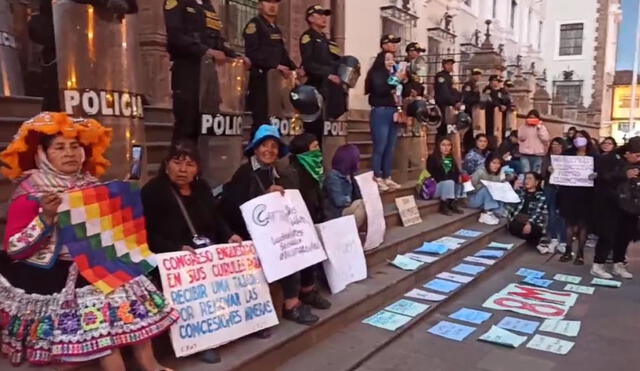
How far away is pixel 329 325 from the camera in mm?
4332

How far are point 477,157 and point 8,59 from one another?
6554 millimetres

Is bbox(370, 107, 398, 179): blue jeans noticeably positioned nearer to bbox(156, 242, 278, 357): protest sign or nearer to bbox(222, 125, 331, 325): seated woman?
bbox(222, 125, 331, 325): seated woman

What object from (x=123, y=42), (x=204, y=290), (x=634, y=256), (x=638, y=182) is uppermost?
(x=123, y=42)

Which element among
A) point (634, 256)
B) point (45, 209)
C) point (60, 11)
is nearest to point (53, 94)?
point (60, 11)

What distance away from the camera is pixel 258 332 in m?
3.80

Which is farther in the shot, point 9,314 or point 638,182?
point 638,182

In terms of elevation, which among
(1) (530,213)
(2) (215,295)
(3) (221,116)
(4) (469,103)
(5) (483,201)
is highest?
(4) (469,103)

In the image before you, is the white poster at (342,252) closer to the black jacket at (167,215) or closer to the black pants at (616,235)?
the black jacket at (167,215)

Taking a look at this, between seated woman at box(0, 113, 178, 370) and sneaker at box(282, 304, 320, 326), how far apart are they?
4.54 feet

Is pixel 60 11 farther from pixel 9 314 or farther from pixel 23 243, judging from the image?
pixel 9 314

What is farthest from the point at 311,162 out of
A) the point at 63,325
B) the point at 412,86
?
the point at 412,86

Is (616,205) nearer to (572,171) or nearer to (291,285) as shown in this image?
(572,171)

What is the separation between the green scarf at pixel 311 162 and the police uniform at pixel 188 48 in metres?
0.88

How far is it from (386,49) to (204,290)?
4.48 metres
